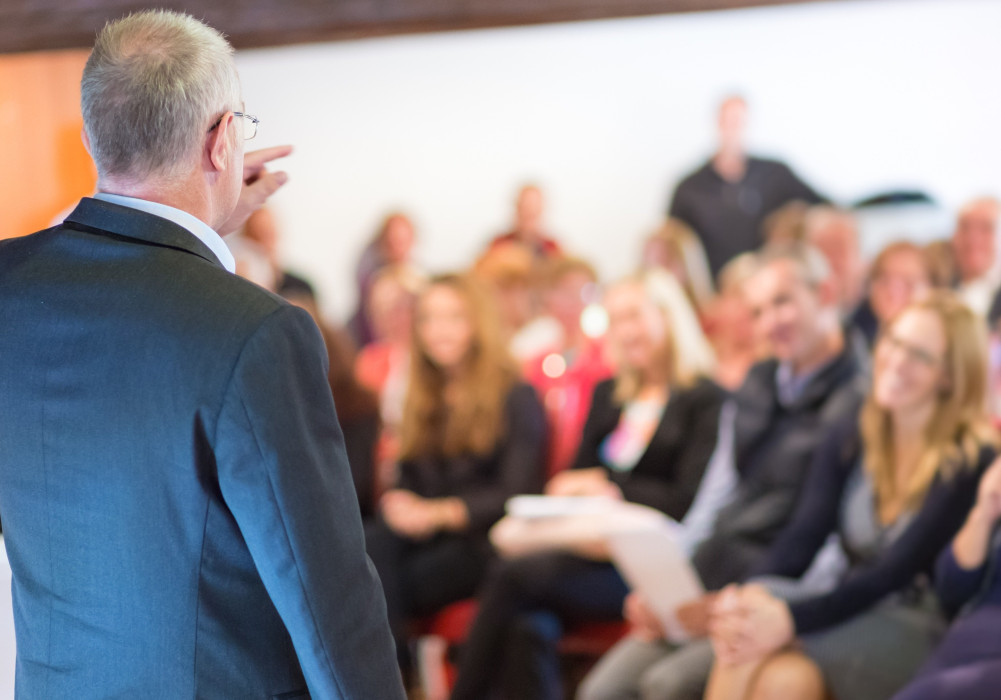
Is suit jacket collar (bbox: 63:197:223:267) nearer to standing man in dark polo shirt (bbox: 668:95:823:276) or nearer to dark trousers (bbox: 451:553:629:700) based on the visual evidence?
dark trousers (bbox: 451:553:629:700)

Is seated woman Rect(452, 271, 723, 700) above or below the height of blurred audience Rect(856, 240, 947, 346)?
below

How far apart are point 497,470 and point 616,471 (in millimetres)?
349

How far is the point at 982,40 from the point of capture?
15.7ft

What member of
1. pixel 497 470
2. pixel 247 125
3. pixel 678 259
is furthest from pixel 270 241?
pixel 247 125

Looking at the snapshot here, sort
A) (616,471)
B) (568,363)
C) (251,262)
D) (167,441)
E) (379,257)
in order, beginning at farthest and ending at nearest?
(379,257), (251,262), (568,363), (616,471), (167,441)

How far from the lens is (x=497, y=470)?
9.43 feet

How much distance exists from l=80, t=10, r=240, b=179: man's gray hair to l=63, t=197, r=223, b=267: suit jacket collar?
37 mm

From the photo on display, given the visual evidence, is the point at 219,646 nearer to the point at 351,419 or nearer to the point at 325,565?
the point at 325,565

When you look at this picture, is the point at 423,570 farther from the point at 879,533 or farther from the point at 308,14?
the point at 308,14

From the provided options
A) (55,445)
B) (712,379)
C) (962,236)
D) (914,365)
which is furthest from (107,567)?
(962,236)

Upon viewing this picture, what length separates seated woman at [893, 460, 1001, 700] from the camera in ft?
6.22

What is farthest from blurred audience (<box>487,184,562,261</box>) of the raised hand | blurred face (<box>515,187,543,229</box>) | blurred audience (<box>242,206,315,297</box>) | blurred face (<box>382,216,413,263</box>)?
the raised hand

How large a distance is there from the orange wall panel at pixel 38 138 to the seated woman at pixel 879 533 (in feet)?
5.79

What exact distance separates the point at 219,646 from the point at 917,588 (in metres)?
1.71
